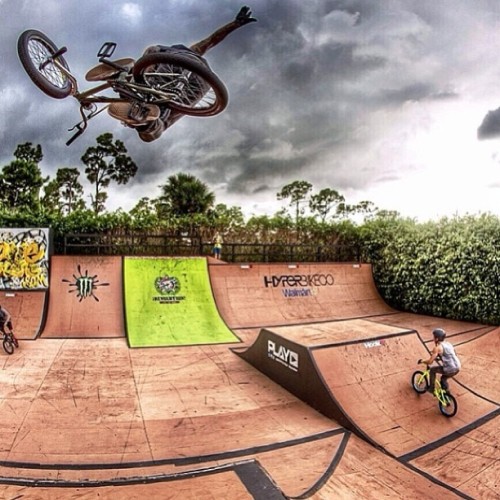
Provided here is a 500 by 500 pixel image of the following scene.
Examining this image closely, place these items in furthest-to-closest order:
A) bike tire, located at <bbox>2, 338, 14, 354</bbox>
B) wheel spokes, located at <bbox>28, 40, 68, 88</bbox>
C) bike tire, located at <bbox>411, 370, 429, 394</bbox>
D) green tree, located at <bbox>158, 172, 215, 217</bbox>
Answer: green tree, located at <bbox>158, 172, 215, 217</bbox> < bike tire, located at <bbox>2, 338, 14, 354</bbox> < wheel spokes, located at <bbox>28, 40, 68, 88</bbox> < bike tire, located at <bbox>411, 370, 429, 394</bbox>

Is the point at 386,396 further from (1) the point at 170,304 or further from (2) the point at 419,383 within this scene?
(1) the point at 170,304

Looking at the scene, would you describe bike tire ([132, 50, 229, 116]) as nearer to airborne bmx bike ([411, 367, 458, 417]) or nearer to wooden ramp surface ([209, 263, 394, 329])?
airborne bmx bike ([411, 367, 458, 417])

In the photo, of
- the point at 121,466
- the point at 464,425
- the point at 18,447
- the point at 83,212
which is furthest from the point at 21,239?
the point at 464,425

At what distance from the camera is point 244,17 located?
6.63 meters

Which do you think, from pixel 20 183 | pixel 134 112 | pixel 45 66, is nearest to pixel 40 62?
pixel 45 66

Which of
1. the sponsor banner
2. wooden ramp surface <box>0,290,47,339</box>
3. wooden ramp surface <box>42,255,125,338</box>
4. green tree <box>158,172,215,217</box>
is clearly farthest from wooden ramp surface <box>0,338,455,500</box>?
green tree <box>158,172,215,217</box>

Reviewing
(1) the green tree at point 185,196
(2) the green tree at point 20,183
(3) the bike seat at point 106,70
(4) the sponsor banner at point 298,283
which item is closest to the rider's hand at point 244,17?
(3) the bike seat at point 106,70

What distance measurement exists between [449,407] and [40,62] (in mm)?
8496

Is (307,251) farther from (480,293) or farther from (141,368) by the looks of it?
(141,368)

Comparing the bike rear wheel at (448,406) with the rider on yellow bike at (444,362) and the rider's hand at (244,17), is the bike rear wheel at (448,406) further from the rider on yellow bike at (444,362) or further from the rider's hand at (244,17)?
the rider's hand at (244,17)

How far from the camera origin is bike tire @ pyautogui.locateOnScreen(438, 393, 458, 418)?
17.6ft

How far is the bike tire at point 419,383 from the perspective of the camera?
5.78 meters

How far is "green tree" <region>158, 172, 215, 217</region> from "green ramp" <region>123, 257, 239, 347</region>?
14.1 meters

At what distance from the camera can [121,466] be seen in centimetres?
402
